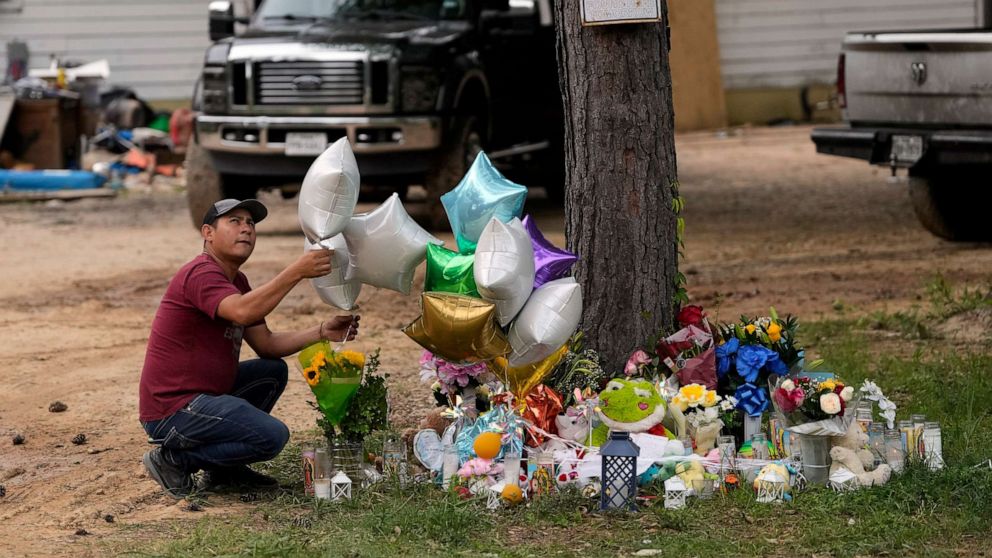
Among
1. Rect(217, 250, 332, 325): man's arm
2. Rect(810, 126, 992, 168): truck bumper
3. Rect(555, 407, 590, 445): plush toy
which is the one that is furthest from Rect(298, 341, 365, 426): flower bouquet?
Rect(810, 126, 992, 168): truck bumper

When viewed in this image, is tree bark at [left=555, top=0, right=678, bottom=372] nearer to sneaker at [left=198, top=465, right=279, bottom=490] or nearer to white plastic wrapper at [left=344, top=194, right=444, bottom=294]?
white plastic wrapper at [left=344, top=194, right=444, bottom=294]

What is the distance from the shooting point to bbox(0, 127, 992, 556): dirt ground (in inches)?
231

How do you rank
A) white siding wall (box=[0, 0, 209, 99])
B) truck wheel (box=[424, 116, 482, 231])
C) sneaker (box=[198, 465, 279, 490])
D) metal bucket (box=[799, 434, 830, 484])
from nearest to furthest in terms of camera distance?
1. metal bucket (box=[799, 434, 830, 484])
2. sneaker (box=[198, 465, 279, 490])
3. truck wheel (box=[424, 116, 482, 231])
4. white siding wall (box=[0, 0, 209, 99])

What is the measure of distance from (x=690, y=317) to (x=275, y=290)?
73.8 inches

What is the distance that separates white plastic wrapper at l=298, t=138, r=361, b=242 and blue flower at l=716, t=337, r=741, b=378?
1.63 m

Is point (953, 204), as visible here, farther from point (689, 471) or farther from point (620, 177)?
point (689, 471)

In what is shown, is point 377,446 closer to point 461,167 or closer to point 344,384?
point 344,384

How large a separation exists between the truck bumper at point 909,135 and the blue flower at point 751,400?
471 cm

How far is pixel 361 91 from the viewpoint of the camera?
1214 centimetres

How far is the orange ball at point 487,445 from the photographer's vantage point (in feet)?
17.4

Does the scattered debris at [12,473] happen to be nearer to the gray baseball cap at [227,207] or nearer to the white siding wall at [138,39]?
the gray baseball cap at [227,207]

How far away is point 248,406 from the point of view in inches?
216

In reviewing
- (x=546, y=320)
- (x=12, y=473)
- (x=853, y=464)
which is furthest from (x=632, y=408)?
(x=12, y=473)

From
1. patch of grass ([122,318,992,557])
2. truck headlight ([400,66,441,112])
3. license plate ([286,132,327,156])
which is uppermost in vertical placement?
truck headlight ([400,66,441,112])
